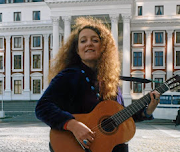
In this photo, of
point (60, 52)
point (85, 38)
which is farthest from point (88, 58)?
point (60, 52)

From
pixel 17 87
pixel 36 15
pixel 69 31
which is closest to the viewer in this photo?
pixel 69 31

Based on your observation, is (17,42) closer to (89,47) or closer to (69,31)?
(69,31)

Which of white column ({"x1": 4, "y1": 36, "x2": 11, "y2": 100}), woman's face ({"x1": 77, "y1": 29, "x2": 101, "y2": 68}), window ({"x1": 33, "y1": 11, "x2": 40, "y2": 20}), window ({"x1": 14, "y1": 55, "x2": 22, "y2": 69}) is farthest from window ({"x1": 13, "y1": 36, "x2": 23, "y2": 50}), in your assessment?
woman's face ({"x1": 77, "y1": 29, "x2": 101, "y2": 68})

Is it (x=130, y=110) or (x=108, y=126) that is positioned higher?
(x=130, y=110)

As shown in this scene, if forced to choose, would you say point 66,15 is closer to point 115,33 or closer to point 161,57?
point 115,33

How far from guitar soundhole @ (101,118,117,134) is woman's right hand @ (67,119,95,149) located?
135 millimetres

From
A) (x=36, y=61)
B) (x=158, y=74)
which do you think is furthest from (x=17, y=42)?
(x=158, y=74)

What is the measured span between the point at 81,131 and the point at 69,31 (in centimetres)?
3083

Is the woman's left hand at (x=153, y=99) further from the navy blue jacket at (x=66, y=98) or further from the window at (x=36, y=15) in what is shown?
the window at (x=36, y=15)

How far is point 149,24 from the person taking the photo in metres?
35.0

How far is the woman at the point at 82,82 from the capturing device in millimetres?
2195

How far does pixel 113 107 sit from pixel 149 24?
33.9 metres

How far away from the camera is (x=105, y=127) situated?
89.6 inches

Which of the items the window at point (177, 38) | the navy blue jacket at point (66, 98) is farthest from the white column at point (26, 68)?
the navy blue jacket at point (66, 98)
